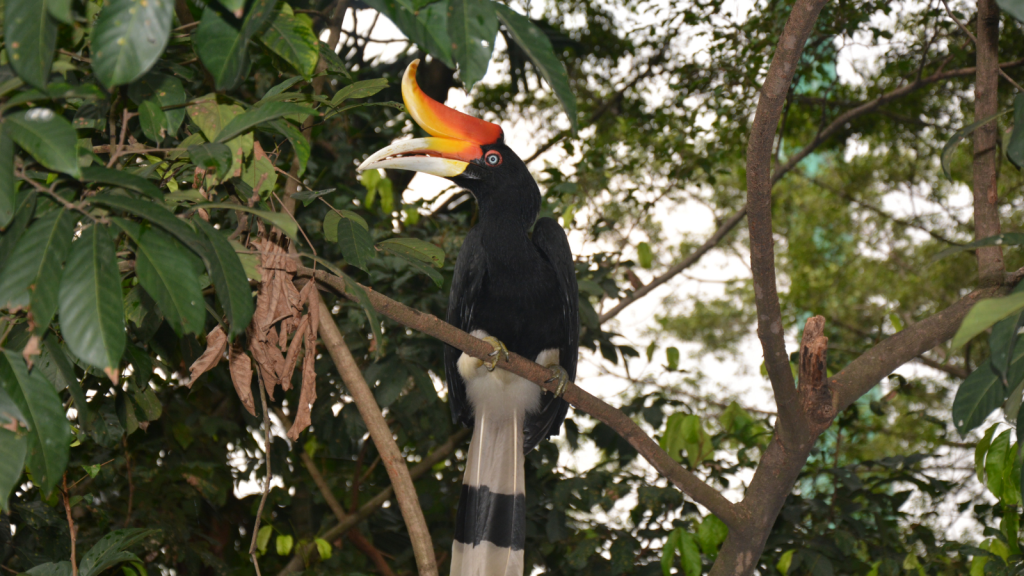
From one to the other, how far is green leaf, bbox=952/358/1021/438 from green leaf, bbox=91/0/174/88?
1277 mm

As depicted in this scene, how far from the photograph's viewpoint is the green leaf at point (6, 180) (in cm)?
77

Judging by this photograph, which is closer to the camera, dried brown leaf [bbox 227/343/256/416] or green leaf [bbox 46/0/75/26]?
green leaf [bbox 46/0/75/26]

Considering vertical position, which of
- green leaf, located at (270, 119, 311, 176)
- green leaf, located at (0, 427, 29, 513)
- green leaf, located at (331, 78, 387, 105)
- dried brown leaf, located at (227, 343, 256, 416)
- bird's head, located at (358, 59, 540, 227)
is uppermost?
bird's head, located at (358, 59, 540, 227)

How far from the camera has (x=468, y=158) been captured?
95.6 inches

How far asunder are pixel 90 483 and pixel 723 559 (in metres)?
2.28

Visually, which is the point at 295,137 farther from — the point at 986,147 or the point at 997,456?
the point at 986,147

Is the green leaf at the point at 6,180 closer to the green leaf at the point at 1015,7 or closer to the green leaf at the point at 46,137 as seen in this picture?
the green leaf at the point at 46,137

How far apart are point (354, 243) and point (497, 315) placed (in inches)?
43.9

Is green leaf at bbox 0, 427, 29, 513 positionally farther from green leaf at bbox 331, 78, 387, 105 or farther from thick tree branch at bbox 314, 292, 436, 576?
thick tree branch at bbox 314, 292, 436, 576

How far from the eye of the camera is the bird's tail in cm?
218

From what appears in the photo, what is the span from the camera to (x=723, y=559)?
79.6 inches

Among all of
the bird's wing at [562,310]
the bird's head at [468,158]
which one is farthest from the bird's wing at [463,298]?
Answer: the bird's wing at [562,310]

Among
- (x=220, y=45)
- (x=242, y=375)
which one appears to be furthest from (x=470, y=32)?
(x=242, y=375)

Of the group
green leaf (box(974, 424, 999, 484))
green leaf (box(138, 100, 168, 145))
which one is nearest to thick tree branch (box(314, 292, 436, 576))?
green leaf (box(138, 100, 168, 145))
